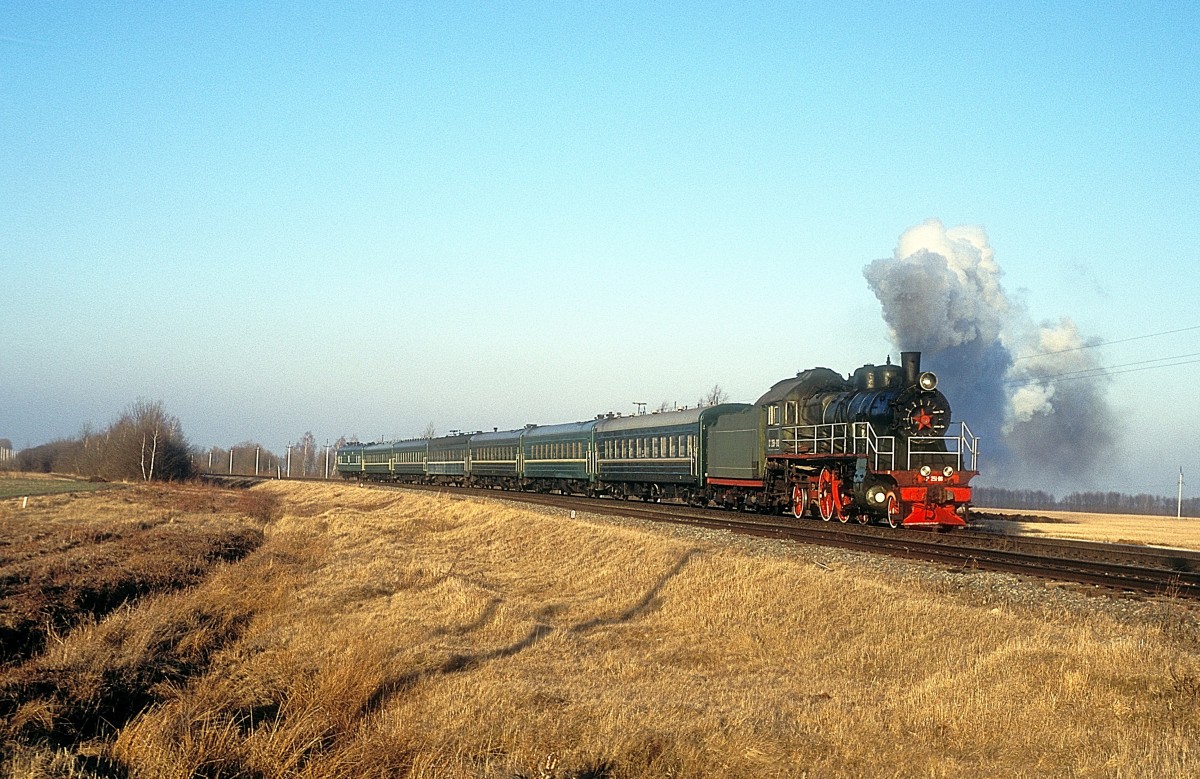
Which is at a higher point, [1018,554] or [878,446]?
[878,446]

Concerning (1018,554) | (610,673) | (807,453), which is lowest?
(610,673)

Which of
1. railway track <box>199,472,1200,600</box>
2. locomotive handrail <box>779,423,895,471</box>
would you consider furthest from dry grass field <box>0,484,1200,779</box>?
locomotive handrail <box>779,423,895,471</box>

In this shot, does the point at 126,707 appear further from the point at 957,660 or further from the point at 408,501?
Answer: the point at 408,501

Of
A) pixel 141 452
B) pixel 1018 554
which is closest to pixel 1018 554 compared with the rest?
pixel 1018 554

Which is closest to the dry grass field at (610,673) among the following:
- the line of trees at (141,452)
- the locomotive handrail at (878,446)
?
Answer: the locomotive handrail at (878,446)

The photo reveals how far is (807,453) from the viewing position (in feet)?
90.9

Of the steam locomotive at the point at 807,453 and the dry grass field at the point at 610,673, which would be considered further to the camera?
the steam locomotive at the point at 807,453

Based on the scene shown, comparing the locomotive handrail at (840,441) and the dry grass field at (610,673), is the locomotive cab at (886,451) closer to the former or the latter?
the locomotive handrail at (840,441)

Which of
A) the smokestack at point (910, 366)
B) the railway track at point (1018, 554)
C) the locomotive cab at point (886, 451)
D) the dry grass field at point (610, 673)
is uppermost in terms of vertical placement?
the smokestack at point (910, 366)

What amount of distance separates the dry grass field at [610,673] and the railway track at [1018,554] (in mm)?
1232

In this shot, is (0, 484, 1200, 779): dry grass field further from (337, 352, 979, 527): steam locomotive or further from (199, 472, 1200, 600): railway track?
(337, 352, 979, 527): steam locomotive

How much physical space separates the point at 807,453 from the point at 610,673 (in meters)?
16.0

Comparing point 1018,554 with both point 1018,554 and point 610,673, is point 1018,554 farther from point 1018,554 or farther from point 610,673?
point 610,673

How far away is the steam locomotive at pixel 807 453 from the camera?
24.0 meters
